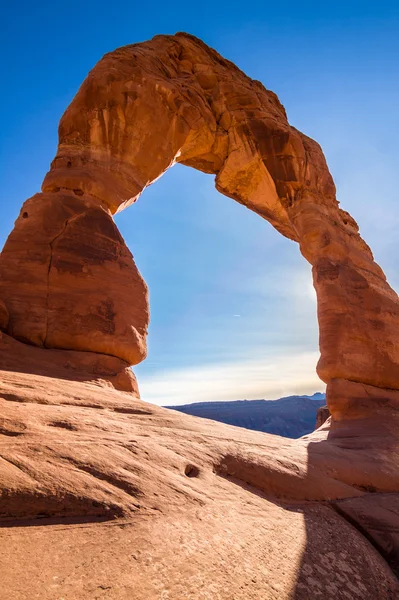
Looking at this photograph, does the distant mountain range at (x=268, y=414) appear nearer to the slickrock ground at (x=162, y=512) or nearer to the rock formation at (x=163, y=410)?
the rock formation at (x=163, y=410)

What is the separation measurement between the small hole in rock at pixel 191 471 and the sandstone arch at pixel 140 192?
106 inches

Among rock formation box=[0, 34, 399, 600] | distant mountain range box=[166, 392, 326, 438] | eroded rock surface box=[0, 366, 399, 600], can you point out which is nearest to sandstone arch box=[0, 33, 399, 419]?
rock formation box=[0, 34, 399, 600]

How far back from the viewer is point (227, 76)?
1091 cm

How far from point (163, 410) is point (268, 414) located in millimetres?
52364

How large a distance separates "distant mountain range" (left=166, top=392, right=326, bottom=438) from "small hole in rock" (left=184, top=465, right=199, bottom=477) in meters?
43.2

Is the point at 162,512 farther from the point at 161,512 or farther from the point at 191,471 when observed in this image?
the point at 191,471

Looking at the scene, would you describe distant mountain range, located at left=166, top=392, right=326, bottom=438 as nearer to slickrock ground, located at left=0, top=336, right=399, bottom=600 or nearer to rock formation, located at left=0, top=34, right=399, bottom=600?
rock formation, located at left=0, top=34, right=399, bottom=600

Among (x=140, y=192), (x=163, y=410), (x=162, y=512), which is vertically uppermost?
(x=140, y=192)

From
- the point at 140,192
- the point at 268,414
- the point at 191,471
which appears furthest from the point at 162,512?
the point at 268,414

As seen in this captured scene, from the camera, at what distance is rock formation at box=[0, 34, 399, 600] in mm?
1960

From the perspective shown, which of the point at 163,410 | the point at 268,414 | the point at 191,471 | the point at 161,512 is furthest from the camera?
the point at 268,414

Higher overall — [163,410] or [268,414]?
[163,410]

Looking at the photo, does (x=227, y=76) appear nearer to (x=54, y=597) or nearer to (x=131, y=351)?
(x=131, y=351)

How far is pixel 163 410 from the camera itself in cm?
413
